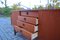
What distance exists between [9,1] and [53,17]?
198 inches

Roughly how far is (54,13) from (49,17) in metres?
0.10

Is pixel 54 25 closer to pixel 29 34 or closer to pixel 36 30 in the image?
pixel 36 30

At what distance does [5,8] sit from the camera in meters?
5.76

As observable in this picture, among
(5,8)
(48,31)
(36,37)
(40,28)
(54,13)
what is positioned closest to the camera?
(54,13)

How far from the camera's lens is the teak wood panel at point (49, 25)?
1.31m

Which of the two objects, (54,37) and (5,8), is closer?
(54,37)

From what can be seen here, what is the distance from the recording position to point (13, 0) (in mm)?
6074

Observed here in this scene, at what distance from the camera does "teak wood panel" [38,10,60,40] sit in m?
1.31

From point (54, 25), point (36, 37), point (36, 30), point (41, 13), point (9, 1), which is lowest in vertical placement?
point (36, 37)

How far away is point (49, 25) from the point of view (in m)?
1.43

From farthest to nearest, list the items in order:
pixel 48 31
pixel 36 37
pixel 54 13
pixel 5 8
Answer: pixel 5 8 → pixel 36 37 → pixel 48 31 → pixel 54 13

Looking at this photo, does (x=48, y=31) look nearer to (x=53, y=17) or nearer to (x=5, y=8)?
(x=53, y=17)

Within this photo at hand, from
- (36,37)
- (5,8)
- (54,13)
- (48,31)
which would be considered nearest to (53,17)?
(54,13)

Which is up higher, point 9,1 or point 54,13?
point 9,1
